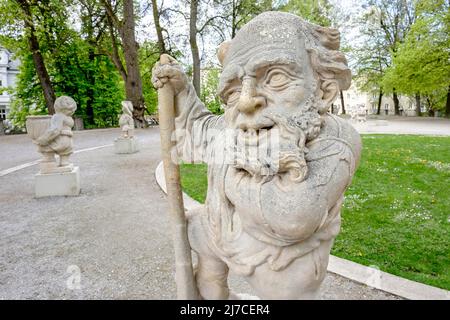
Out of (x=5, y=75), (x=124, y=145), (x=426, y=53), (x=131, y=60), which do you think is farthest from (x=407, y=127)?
(x=5, y=75)

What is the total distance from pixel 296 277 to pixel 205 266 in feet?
1.94

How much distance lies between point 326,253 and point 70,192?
5.76 m

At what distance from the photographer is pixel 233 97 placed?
5.00ft

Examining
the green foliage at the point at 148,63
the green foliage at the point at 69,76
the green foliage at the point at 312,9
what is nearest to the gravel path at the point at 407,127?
the green foliage at the point at 312,9

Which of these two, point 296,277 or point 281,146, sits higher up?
point 281,146

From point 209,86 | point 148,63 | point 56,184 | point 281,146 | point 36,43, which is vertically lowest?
point 56,184

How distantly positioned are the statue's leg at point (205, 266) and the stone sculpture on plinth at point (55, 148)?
5040 mm

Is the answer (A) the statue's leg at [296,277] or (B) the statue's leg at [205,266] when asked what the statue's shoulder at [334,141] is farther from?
(B) the statue's leg at [205,266]

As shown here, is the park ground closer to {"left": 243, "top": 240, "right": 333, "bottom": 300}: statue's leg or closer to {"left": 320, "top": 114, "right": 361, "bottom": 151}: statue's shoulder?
{"left": 243, "top": 240, "right": 333, "bottom": 300}: statue's leg

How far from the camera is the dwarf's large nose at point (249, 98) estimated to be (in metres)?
1.36

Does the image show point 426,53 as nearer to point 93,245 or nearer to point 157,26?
point 157,26

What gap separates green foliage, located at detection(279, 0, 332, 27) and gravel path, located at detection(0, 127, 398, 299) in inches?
686

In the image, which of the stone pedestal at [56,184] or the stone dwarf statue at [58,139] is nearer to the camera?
the stone dwarf statue at [58,139]
